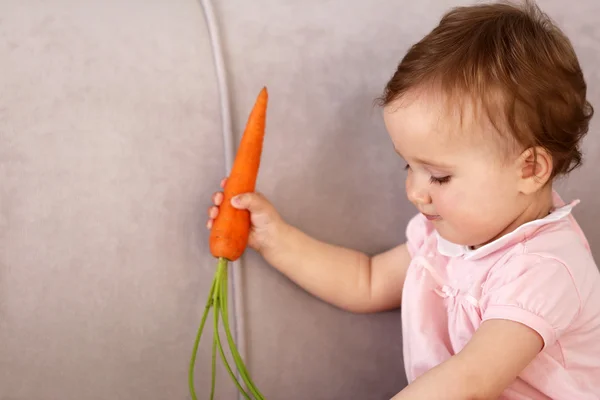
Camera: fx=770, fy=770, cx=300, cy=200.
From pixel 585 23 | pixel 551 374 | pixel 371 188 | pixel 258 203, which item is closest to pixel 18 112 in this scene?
pixel 258 203

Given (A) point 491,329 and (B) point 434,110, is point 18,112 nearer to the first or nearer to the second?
(B) point 434,110

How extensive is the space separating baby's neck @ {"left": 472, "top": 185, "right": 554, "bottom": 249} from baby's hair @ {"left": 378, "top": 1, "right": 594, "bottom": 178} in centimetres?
4

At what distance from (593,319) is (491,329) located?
147mm

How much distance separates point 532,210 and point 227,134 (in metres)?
0.39

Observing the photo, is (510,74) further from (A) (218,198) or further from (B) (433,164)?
(A) (218,198)

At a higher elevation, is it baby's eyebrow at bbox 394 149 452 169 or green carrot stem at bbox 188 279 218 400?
baby's eyebrow at bbox 394 149 452 169

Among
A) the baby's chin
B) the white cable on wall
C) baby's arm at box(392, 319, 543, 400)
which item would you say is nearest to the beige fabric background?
the white cable on wall

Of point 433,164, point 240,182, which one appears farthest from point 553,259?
point 240,182

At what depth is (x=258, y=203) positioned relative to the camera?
96 centimetres

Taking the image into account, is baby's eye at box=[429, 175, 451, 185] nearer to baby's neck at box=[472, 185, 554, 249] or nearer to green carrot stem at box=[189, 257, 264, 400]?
baby's neck at box=[472, 185, 554, 249]

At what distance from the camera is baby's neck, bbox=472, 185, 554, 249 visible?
3.01 ft

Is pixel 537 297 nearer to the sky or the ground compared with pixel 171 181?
nearer to the ground

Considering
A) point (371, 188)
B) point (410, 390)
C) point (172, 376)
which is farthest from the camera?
point (371, 188)

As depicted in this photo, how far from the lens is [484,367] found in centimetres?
80
